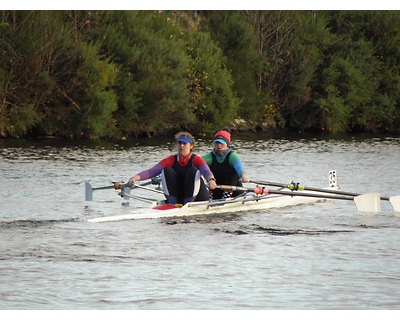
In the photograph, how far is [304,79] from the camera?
56.5m

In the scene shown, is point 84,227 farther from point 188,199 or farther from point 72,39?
point 72,39

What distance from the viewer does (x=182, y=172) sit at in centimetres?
1862

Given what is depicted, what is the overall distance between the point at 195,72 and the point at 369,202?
3157 cm

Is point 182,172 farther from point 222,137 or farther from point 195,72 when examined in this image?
point 195,72

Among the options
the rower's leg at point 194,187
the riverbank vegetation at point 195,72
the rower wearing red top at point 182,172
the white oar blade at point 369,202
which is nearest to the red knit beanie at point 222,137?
the rower wearing red top at point 182,172

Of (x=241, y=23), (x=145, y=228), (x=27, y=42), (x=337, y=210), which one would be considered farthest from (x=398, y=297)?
(x=241, y=23)

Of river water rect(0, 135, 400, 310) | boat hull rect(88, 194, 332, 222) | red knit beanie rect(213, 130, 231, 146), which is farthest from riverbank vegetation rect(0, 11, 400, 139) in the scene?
red knit beanie rect(213, 130, 231, 146)

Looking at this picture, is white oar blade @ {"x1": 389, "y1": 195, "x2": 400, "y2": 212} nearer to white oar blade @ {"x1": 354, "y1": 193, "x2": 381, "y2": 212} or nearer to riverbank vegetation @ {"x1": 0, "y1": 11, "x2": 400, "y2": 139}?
white oar blade @ {"x1": 354, "y1": 193, "x2": 381, "y2": 212}

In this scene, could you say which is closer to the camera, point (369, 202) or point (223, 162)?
point (369, 202)

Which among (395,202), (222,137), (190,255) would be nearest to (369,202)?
(395,202)

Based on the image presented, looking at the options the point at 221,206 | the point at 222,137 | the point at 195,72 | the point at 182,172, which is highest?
the point at 195,72

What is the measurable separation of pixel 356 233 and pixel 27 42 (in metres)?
26.5

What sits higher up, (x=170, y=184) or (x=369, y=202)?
(x=170, y=184)

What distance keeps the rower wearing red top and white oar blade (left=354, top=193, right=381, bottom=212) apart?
3116 millimetres
